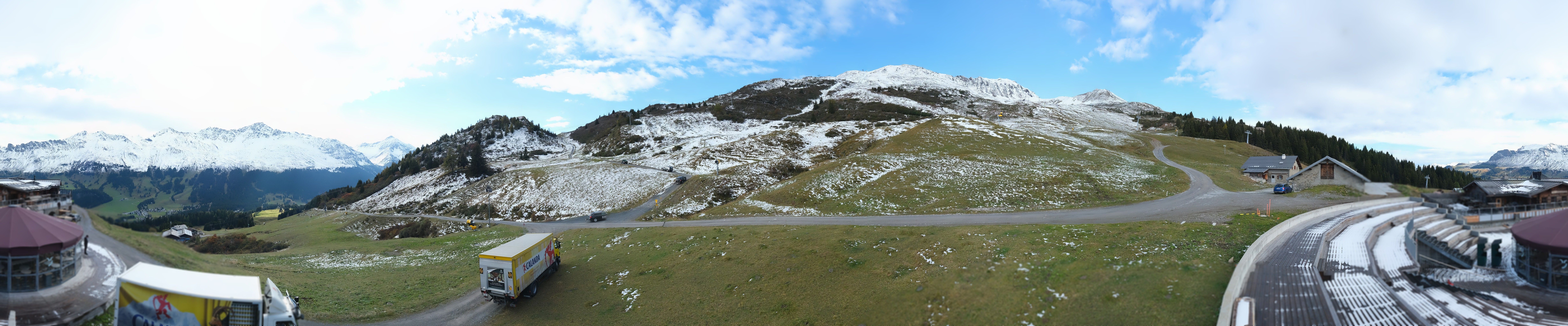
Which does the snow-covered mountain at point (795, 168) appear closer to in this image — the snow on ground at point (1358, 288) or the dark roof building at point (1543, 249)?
the snow on ground at point (1358, 288)

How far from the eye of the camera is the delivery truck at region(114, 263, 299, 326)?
7.41 meters

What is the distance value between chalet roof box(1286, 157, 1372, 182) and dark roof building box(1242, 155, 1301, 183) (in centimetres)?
579

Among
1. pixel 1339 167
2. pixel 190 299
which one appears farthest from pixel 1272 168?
pixel 190 299

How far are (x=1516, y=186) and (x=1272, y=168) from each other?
2371cm

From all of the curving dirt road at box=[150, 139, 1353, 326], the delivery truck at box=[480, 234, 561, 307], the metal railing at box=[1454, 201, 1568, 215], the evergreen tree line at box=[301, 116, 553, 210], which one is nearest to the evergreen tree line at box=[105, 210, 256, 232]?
the delivery truck at box=[480, 234, 561, 307]

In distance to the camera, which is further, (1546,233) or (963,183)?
(963,183)

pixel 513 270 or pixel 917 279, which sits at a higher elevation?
pixel 513 270

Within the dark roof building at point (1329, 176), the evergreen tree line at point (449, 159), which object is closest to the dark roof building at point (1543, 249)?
the dark roof building at point (1329, 176)

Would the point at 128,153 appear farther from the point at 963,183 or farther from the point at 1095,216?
the point at 963,183

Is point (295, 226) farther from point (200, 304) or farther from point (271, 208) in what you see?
point (200, 304)

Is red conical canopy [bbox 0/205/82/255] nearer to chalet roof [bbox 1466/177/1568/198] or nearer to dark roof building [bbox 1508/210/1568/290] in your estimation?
dark roof building [bbox 1508/210/1568/290]

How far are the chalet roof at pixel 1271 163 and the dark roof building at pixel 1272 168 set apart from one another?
0.02 meters

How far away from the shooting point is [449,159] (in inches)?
3573

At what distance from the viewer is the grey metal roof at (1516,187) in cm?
1875
